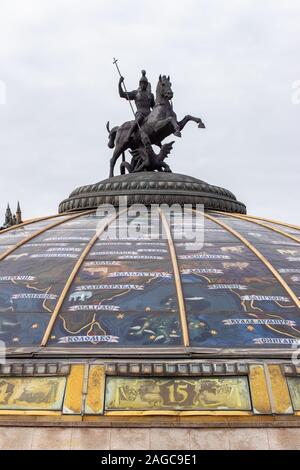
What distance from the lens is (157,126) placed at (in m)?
20.0

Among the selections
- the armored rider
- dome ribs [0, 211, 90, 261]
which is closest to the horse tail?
the armored rider

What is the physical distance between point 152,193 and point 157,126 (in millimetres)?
2948

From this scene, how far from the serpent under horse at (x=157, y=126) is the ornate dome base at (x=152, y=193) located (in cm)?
135

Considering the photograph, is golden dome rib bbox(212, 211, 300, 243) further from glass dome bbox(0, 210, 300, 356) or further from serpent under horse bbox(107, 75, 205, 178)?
serpent under horse bbox(107, 75, 205, 178)

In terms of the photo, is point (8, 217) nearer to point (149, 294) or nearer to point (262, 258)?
point (262, 258)

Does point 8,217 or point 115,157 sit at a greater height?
point 8,217

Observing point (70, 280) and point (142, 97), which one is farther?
point (142, 97)

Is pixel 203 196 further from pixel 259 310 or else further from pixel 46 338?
pixel 46 338

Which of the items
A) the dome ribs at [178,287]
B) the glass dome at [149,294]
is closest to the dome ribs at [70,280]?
the glass dome at [149,294]

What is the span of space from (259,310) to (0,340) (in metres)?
4.60

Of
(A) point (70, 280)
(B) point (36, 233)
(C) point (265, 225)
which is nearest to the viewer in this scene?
(A) point (70, 280)

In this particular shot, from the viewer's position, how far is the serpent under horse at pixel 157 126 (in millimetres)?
19953

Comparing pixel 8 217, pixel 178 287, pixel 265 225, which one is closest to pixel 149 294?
pixel 178 287
